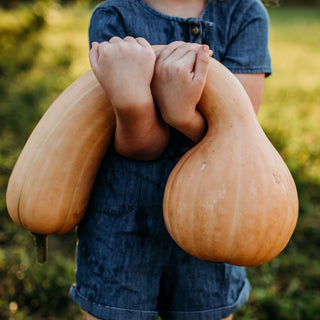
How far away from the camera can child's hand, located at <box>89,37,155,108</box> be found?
0.77 metres

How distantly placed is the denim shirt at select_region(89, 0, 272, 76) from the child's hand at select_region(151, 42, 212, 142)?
0.77 feet

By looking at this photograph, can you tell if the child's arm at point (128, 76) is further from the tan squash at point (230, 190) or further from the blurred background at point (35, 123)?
the blurred background at point (35, 123)

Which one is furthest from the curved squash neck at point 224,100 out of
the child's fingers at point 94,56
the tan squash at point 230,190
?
the child's fingers at point 94,56

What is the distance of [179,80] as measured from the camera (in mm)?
786

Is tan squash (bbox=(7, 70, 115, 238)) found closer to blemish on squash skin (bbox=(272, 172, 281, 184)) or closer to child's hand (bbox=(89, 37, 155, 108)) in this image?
child's hand (bbox=(89, 37, 155, 108))

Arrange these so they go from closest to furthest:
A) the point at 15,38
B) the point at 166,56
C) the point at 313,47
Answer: the point at 166,56 < the point at 15,38 < the point at 313,47

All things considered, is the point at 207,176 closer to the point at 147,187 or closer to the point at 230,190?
the point at 230,190

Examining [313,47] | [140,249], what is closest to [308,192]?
[140,249]

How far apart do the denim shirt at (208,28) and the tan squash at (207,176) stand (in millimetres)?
162

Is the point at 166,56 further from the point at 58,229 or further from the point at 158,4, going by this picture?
the point at 58,229

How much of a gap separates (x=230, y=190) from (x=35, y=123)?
2.95 m

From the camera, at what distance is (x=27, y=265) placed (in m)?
2.01

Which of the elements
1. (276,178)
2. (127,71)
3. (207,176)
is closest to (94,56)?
(127,71)

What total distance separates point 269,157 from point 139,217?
0.40m
